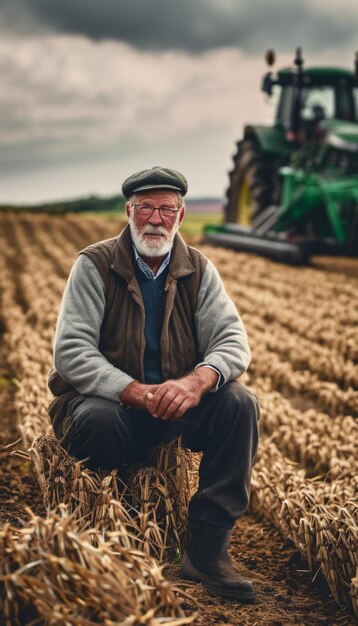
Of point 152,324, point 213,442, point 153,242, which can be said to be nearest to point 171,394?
point 213,442

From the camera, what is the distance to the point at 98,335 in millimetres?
3713

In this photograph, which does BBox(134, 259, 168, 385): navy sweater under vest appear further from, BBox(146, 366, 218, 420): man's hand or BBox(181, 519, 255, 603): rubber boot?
BBox(181, 519, 255, 603): rubber boot

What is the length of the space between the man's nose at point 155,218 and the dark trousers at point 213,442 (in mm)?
778

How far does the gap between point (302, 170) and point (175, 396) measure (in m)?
12.2

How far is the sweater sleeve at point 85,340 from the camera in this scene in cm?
358

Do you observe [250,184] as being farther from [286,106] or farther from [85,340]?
[85,340]

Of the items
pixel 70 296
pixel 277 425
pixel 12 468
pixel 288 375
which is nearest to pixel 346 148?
pixel 288 375

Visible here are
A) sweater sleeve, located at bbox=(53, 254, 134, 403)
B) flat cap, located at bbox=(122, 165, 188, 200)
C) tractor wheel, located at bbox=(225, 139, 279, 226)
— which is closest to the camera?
sweater sleeve, located at bbox=(53, 254, 134, 403)

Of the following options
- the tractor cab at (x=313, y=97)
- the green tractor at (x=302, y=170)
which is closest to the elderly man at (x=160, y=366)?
the green tractor at (x=302, y=170)

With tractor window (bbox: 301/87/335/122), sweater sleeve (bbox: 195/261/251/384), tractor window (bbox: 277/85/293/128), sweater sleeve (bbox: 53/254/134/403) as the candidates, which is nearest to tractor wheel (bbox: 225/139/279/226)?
tractor window (bbox: 277/85/293/128)

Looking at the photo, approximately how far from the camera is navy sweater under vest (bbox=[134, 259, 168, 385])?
3756 mm

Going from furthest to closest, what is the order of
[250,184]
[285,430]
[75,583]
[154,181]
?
[250,184] < [285,430] < [154,181] < [75,583]

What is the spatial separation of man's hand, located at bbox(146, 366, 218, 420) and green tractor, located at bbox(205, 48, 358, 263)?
34.5 ft

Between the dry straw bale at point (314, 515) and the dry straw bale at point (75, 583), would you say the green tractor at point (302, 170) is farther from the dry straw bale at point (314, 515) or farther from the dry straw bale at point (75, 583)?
the dry straw bale at point (75, 583)
